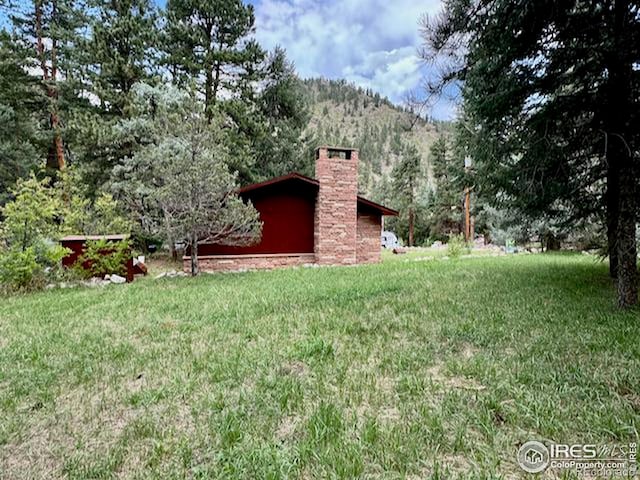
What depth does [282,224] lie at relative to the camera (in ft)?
40.2

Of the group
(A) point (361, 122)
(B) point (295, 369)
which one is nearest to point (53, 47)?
(B) point (295, 369)

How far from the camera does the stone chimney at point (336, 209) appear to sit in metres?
12.1

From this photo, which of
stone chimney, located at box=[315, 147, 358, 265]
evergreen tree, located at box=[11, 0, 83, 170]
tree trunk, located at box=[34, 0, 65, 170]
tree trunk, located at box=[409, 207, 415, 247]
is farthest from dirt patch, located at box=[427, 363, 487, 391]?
tree trunk, located at box=[409, 207, 415, 247]

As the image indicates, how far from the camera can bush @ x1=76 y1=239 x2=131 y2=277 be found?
27.9ft

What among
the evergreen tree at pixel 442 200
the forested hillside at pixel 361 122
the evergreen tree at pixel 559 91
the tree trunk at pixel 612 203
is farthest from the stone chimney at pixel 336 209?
the forested hillside at pixel 361 122

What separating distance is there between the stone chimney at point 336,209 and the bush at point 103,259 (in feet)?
19.4

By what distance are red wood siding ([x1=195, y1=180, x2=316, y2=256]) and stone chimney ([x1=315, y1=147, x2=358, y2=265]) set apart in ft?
1.49

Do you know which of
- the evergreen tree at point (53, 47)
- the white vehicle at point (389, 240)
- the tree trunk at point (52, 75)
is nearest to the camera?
the evergreen tree at point (53, 47)

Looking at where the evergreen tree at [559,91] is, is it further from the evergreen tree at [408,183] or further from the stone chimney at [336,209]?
the evergreen tree at [408,183]

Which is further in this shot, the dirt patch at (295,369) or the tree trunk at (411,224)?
the tree trunk at (411,224)

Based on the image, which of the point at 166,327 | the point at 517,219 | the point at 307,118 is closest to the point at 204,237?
the point at 166,327

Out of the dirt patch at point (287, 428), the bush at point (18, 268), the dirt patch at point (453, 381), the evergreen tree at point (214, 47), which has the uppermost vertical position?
the evergreen tree at point (214, 47)

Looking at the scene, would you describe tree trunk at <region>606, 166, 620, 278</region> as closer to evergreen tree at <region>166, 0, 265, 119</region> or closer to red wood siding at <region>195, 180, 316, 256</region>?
red wood siding at <region>195, 180, 316, 256</region>

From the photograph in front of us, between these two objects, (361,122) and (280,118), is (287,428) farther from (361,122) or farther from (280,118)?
(361,122)
